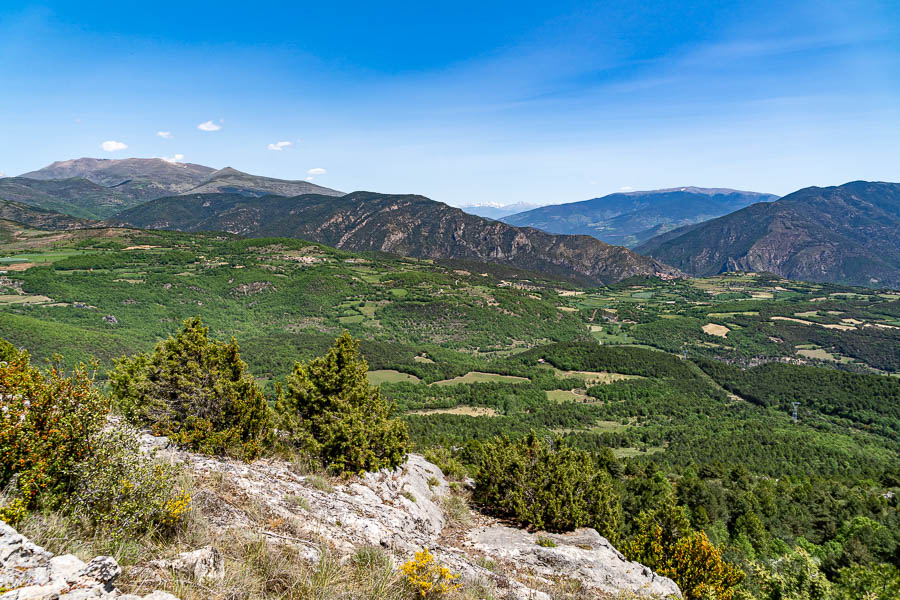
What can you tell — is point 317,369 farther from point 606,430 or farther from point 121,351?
point 121,351

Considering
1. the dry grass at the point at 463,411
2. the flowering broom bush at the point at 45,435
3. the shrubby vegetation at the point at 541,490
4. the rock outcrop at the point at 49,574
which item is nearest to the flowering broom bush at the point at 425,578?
the rock outcrop at the point at 49,574

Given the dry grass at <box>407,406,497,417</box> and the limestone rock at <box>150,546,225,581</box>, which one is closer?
the limestone rock at <box>150,546,225,581</box>

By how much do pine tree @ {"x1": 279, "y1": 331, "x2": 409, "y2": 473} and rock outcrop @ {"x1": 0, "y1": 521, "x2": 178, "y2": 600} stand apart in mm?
15993

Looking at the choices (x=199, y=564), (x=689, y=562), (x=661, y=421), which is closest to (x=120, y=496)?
(x=199, y=564)

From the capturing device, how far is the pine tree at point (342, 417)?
75.1 ft

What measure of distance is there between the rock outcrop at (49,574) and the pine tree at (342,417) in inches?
630

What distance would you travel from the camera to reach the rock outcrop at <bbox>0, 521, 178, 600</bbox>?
18.5 feet

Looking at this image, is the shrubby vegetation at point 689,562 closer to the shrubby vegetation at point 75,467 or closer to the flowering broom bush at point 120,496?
the flowering broom bush at point 120,496

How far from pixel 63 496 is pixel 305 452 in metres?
14.6

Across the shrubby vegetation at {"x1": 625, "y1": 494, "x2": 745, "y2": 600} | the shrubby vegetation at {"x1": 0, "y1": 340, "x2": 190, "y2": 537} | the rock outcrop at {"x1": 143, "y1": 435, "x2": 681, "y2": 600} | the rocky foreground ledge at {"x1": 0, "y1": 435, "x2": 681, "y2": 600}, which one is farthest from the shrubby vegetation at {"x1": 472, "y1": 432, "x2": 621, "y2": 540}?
the shrubby vegetation at {"x1": 0, "y1": 340, "x2": 190, "y2": 537}

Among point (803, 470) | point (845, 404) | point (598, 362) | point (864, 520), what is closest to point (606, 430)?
point (803, 470)

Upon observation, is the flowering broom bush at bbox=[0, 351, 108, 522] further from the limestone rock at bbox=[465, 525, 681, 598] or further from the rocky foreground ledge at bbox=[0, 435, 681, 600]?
the limestone rock at bbox=[465, 525, 681, 598]

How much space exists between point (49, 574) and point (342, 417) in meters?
18.5

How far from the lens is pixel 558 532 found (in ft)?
85.6
